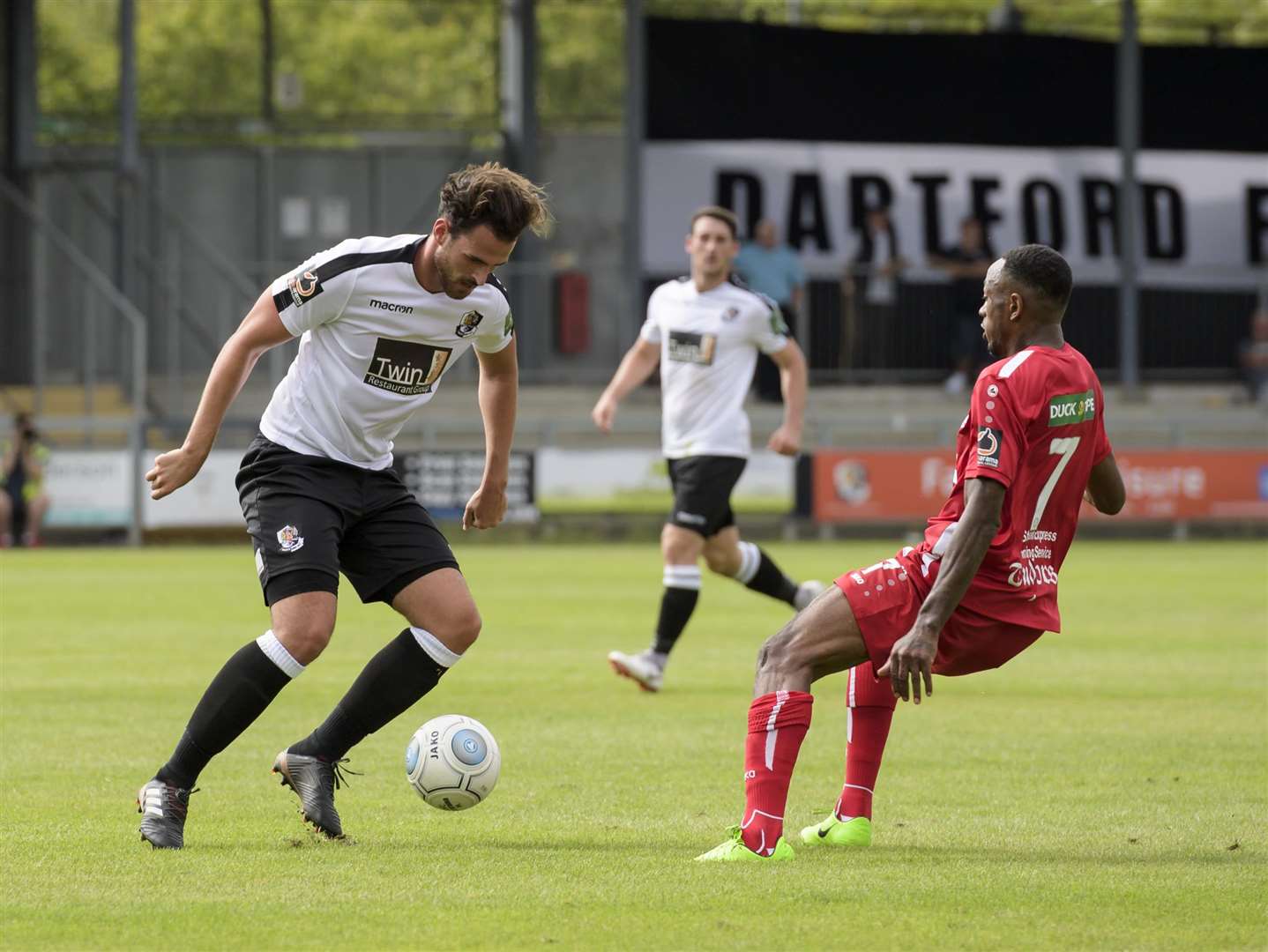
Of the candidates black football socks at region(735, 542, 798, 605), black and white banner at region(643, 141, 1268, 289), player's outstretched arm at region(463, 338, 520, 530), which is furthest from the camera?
black and white banner at region(643, 141, 1268, 289)

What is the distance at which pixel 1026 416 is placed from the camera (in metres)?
5.88

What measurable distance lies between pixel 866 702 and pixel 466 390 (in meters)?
24.1

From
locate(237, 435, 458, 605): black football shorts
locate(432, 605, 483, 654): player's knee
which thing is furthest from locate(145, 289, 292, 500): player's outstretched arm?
locate(432, 605, 483, 654): player's knee

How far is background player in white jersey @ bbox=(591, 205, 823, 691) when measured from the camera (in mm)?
11328

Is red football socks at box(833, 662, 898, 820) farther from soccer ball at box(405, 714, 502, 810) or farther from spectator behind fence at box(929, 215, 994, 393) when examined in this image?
spectator behind fence at box(929, 215, 994, 393)

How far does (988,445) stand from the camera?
19.0 feet

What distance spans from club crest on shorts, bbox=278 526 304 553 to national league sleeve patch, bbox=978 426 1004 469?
2.08 metres

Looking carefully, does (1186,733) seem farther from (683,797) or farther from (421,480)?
(421,480)

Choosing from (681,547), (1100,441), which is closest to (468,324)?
(1100,441)

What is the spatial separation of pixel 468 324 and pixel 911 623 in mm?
1710

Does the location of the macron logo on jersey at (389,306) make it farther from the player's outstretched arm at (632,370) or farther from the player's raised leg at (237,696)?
the player's outstretched arm at (632,370)

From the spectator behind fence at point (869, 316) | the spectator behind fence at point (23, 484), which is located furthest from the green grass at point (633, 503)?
the spectator behind fence at point (23, 484)

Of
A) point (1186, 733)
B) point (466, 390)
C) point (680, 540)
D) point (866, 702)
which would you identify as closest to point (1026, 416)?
point (866, 702)

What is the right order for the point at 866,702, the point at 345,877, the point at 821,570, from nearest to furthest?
the point at 345,877, the point at 866,702, the point at 821,570
